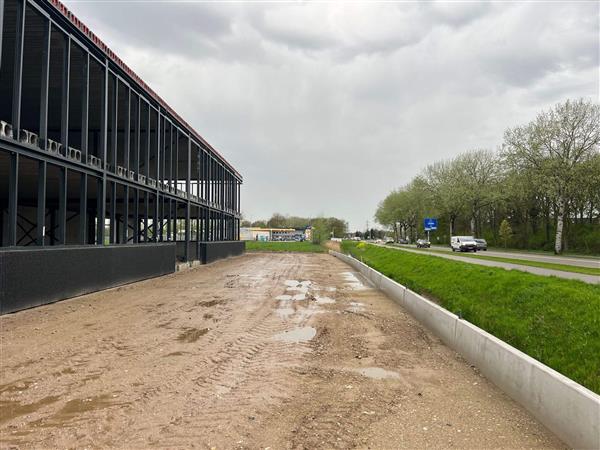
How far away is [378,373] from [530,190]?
4080cm

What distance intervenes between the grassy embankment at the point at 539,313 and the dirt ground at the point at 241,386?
873 mm

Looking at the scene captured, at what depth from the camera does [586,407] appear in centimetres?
385

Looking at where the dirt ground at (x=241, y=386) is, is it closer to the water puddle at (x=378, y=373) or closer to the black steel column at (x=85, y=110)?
the water puddle at (x=378, y=373)

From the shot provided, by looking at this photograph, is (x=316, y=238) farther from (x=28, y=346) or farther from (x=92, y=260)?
(x=28, y=346)

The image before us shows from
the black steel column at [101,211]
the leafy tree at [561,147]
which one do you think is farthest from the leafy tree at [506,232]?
the black steel column at [101,211]

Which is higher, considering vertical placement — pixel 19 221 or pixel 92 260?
pixel 19 221

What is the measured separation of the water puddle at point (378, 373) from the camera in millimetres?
5980

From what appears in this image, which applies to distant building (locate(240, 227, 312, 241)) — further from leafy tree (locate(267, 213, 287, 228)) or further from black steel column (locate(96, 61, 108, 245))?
black steel column (locate(96, 61, 108, 245))

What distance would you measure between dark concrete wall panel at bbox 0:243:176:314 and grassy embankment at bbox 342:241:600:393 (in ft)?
32.4

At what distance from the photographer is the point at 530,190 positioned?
41.0 metres

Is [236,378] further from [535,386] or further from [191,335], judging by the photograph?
[535,386]

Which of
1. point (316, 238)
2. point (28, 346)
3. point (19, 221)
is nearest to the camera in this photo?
point (28, 346)

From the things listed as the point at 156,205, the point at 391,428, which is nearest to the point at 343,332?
the point at 391,428

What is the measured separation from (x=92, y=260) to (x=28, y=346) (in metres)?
7.24
